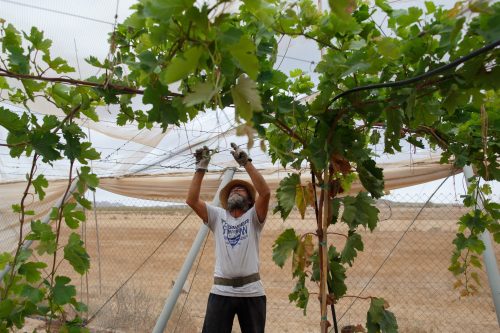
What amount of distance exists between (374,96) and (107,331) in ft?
14.9

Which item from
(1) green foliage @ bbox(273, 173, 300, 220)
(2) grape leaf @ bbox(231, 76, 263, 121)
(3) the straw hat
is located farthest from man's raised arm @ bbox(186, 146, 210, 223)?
(2) grape leaf @ bbox(231, 76, 263, 121)

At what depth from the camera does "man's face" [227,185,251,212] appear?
302 centimetres

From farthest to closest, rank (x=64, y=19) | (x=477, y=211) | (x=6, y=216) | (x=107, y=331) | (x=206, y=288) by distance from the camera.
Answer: (x=206, y=288) < (x=6, y=216) < (x=107, y=331) < (x=64, y=19) < (x=477, y=211)

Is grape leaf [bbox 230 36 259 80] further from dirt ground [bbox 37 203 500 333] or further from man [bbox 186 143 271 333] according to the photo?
man [bbox 186 143 271 333]

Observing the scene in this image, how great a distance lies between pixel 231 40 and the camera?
77cm

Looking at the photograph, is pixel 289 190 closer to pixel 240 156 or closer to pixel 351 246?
pixel 351 246

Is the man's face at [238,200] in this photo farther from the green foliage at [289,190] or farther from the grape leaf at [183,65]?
the grape leaf at [183,65]

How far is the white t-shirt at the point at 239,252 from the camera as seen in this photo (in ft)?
9.30

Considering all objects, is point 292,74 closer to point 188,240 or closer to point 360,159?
point 360,159

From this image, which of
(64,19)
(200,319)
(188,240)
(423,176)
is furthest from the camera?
(188,240)

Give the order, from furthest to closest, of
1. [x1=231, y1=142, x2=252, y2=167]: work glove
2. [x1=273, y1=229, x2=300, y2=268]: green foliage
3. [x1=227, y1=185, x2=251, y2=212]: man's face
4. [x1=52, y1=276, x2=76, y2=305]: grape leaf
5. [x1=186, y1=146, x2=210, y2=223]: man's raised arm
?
1. [x1=227, y1=185, x2=251, y2=212]: man's face
2. [x1=186, y1=146, x2=210, y2=223]: man's raised arm
3. [x1=231, y1=142, x2=252, y2=167]: work glove
4. [x1=52, y1=276, x2=76, y2=305]: grape leaf
5. [x1=273, y1=229, x2=300, y2=268]: green foliage

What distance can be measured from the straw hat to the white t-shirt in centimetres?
28

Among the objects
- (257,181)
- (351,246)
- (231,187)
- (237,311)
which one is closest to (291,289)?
(231,187)

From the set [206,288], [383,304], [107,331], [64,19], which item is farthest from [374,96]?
[206,288]
